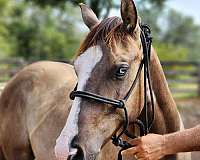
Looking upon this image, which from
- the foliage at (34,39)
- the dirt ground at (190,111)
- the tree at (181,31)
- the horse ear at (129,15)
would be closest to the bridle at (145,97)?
the horse ear at (129,15)

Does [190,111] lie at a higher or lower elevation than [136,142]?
lower

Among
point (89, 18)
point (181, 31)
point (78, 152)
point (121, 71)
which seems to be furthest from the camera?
point (181, 31)

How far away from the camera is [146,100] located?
2.53 meters

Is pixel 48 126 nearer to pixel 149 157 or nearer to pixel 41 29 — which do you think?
pixel 149 157

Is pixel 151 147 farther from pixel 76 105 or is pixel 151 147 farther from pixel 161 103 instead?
pixel 161 103

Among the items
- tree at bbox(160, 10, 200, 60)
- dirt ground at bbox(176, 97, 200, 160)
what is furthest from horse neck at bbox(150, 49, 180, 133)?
tree at bbox(160, 10, 200, 60)

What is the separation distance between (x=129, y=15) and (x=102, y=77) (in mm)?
385

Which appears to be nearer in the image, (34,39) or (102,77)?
(102,77)

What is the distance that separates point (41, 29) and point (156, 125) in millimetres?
33508

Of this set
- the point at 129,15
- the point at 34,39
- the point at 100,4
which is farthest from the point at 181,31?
the point at 129,15

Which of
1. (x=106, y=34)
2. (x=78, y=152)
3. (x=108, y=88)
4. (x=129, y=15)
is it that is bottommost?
(x=78, y=152)

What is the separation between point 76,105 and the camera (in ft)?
7.22

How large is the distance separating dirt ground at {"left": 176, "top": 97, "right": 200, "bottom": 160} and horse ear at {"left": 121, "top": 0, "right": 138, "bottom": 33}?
6014 mm

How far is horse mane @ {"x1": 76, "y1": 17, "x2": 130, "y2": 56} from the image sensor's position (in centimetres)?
227
